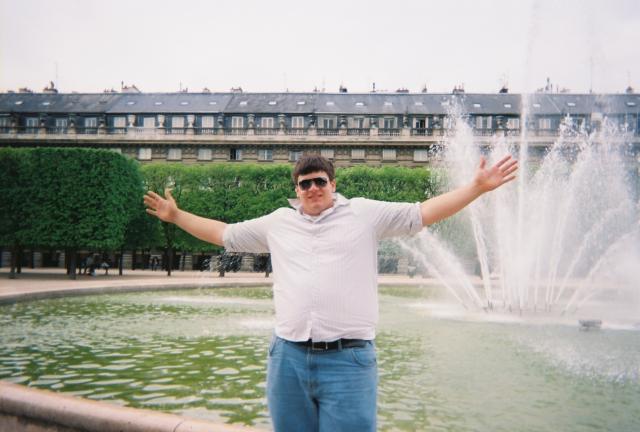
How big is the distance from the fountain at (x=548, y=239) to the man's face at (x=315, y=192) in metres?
16.0

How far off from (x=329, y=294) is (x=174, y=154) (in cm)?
5977

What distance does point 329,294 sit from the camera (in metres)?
3.38

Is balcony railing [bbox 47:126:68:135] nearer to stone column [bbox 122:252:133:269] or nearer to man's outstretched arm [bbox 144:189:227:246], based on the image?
stone column [bbox 122:252:133:269]

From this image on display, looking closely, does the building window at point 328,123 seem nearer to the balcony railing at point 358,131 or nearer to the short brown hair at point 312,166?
the balcony railing at point 358,131

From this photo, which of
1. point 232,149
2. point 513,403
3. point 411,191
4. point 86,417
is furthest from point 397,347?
point 232,149

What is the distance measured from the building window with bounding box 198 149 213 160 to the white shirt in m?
58.4

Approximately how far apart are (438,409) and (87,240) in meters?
32.8

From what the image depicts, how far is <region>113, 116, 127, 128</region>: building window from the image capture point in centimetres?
6231

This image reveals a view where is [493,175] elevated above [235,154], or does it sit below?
below

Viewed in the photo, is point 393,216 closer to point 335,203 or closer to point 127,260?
point 335,203

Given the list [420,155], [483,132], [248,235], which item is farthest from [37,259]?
[248,235]

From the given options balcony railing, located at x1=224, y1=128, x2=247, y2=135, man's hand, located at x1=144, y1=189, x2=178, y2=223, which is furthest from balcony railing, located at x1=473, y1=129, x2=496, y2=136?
man's hand, located at x1=144, y1=189, x2=178, y2=223

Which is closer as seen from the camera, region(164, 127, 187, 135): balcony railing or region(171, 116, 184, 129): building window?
region(164, 127, 187, 135): balcony railing

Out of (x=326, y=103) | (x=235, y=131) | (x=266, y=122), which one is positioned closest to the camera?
Answer: (x=235, y=131)
